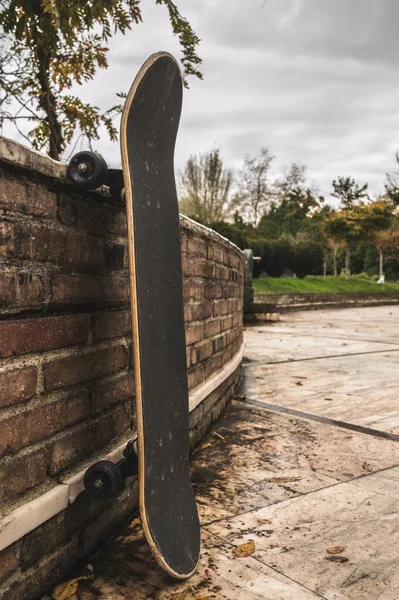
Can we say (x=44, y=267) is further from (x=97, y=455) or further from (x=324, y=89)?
(x=324, y=89)

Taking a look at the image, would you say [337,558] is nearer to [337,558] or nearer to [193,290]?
[337,558]

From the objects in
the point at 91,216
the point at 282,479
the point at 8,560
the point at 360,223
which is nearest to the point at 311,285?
the point at 360,223

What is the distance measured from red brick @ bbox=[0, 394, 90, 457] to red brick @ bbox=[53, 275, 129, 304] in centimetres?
25

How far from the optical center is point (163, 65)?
129cm

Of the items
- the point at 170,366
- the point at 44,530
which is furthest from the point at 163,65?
the point at 44,530

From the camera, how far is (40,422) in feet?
3.56

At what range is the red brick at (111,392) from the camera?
132 cm

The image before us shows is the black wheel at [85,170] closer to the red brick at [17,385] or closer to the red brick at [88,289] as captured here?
the red brick at [88,289]

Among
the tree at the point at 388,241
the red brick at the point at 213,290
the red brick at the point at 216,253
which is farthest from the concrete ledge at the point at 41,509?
the tree at the point at 388,241

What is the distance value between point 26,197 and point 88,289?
318mm

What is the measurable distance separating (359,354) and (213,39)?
321 centimetres

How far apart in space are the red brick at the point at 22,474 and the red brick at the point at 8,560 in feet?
0.32

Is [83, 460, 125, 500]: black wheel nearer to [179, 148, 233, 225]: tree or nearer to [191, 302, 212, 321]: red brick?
[191, 302, 212, 321]: red brick

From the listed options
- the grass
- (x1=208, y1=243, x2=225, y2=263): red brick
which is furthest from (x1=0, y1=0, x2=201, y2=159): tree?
the grass
